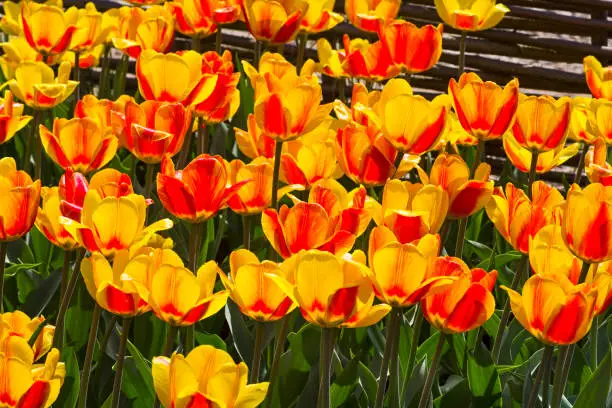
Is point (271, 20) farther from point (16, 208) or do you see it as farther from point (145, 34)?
point (16, 208)

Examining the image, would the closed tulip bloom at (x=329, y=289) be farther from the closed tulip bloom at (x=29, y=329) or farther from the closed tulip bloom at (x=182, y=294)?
the closed tulip bloom at (x=29, y=329)

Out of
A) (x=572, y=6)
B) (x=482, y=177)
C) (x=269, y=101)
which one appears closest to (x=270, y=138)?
(x=269, y=101)

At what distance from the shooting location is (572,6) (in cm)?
357

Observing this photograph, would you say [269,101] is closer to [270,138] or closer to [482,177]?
[270,138]

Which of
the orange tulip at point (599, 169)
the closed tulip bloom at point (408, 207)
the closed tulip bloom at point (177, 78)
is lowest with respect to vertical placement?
the orange tulip at point (599, 169)

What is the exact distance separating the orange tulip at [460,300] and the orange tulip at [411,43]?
2.99ft

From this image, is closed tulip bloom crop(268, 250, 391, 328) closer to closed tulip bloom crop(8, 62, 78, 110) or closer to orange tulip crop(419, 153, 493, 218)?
orange tulip crop(419, 153, 493, 218)

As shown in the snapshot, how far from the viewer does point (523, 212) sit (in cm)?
160

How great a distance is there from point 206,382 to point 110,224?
32 centimetres

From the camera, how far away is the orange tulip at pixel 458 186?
1.66m

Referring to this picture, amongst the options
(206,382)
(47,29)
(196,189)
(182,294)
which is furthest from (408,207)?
(47,29)

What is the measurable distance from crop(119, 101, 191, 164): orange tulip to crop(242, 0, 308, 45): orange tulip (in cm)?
61

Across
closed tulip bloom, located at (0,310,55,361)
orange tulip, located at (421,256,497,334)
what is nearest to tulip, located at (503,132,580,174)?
orange tulip, located at (421,256,497,334)

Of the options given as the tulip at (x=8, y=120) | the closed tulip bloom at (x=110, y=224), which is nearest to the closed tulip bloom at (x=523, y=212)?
the closed tulip bloom at (x=110, y=224)
